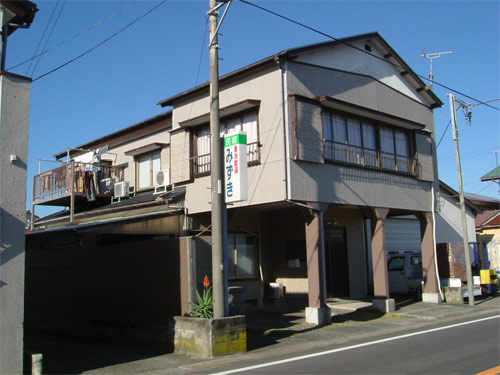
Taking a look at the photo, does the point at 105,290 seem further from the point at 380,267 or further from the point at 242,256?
the point at 380,267

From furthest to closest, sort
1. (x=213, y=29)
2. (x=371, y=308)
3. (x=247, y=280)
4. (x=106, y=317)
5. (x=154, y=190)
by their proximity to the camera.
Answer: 1. (x=154, y=190)
2. (x=247, y=280)
3. (x=371, y=308)
4. (x=106, y=317)
5. (x=213, y=29)

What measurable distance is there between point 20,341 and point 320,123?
400 inches

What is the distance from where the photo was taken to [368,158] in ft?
56.9

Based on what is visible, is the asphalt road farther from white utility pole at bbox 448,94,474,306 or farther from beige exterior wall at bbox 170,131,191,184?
beige exterior wall at bbox 170,131,191,184

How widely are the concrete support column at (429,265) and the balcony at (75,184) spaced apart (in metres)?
12.4

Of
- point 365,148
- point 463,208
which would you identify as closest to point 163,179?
point 365,148

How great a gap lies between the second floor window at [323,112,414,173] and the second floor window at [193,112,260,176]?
214 centimetres

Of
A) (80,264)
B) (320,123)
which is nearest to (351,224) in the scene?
(320,123)

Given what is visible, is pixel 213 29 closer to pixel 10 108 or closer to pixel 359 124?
pixel 10 108

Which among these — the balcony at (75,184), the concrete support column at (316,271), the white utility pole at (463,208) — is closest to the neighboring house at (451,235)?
the white utility pole at (463,208)

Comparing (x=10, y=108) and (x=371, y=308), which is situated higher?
(x=10, y=108)

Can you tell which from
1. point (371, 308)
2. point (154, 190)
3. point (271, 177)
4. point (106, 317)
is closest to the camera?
point (106, 317)

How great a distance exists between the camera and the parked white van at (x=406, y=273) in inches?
794

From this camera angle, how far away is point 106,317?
13602 mm
